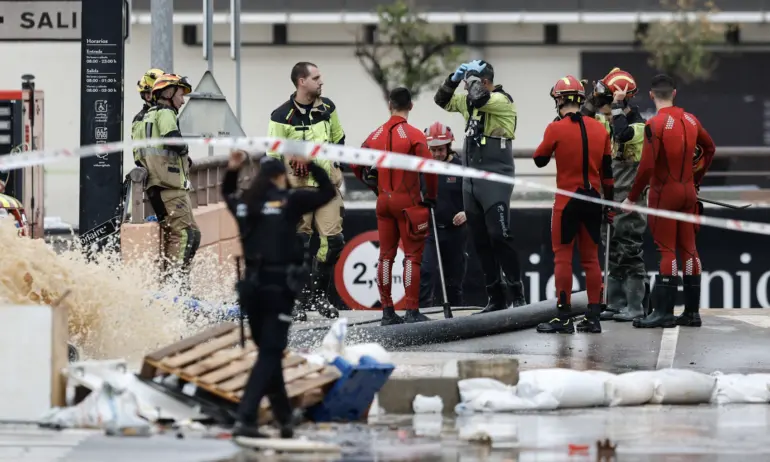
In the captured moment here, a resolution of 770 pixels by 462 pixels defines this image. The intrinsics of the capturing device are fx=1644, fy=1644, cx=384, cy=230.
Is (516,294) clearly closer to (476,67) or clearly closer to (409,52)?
(476,67)

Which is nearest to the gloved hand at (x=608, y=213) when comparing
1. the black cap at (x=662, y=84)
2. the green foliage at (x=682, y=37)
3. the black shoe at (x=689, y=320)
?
the black cap at (x=662, y=84)

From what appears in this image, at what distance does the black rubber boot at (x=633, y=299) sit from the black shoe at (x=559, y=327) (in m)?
1.08

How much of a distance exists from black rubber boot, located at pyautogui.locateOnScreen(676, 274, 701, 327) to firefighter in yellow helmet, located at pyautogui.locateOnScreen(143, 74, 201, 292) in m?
4.69

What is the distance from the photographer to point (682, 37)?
3994 cm

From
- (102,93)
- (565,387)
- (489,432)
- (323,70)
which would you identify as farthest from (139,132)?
(323,70)

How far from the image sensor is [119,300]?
12.9 metres

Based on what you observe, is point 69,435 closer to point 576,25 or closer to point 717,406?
point 717,406

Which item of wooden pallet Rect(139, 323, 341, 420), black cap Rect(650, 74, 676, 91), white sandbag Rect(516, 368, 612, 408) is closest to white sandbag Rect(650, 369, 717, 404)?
white sandbag Rect(516, 368, 612, 408)

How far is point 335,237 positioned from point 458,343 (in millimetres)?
1839

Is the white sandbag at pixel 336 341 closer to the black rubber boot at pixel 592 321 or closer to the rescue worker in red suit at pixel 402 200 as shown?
the rescue worker in red suit at pixel 402 200

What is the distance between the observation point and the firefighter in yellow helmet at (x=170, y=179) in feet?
50.3

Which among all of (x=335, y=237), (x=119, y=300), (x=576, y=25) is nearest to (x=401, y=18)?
(x=576, y=25)

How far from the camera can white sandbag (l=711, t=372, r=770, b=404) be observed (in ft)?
37.8

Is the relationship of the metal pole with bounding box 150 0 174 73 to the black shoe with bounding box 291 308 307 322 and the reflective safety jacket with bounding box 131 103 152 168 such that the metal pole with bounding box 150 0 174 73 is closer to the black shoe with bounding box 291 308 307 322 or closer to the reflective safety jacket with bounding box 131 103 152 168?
Answer: the reflective safety jacket with bounding box 131 103 152 168
